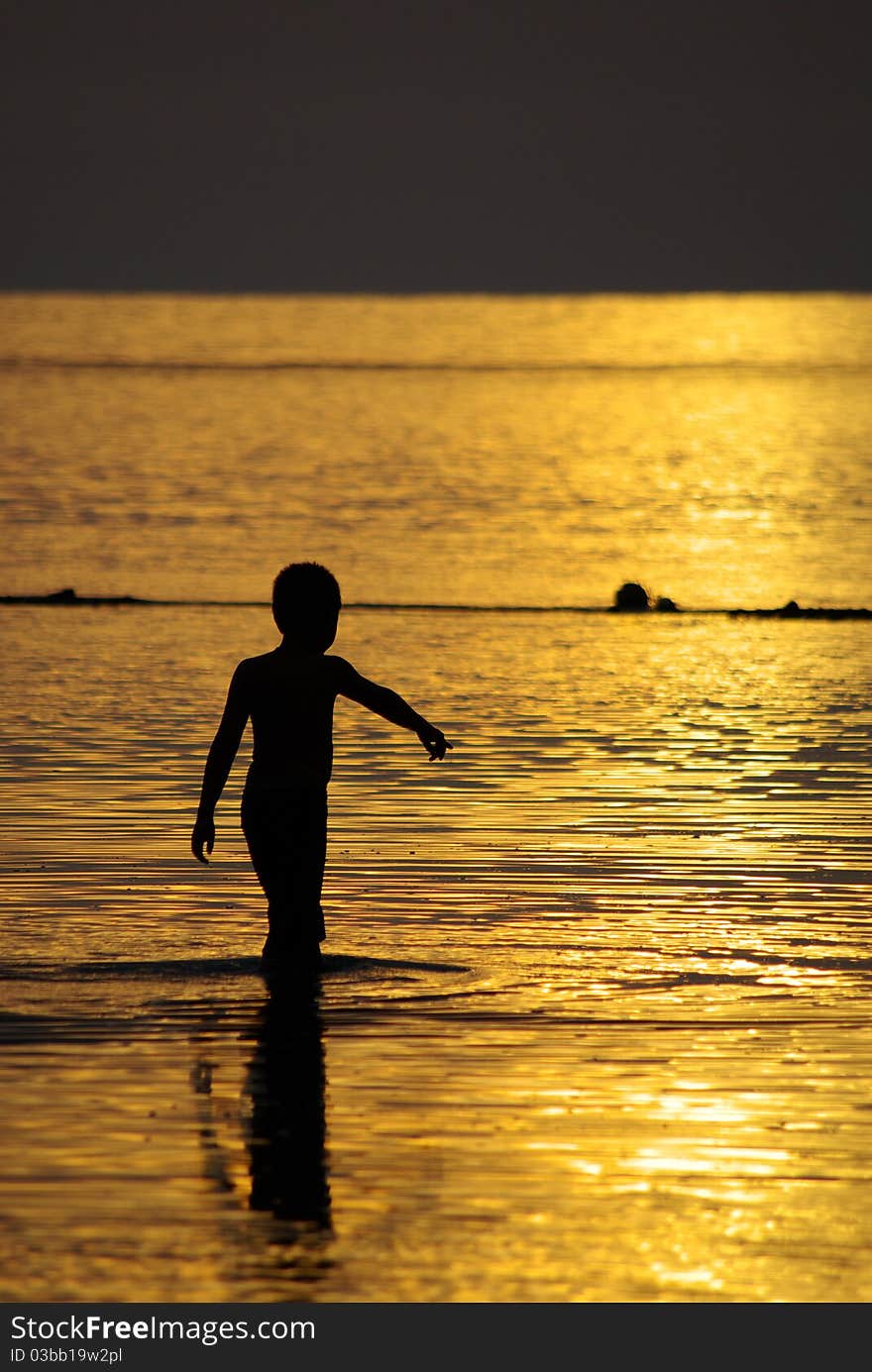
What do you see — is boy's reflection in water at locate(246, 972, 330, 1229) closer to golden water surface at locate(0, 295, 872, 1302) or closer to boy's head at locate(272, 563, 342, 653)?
golden water surface at locate(0, 295, 872, 1302)

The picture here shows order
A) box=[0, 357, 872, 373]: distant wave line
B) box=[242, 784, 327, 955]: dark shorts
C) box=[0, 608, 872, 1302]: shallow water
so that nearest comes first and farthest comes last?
box=[0, 608, 872, 1302]: shallow water → box=[242, 784, 327, 955]: dark shorts → box=[0, 357, 872, 373]: distant wave line

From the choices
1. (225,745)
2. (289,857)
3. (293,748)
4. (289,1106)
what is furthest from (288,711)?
(289,1106)

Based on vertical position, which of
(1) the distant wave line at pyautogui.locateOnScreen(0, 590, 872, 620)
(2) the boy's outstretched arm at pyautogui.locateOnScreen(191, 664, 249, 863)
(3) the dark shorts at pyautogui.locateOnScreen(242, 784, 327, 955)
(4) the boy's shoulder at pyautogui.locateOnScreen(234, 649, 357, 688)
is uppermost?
(1) the distant wave line at pyautogui.locateOnScreen(0, 590, 872, 620)

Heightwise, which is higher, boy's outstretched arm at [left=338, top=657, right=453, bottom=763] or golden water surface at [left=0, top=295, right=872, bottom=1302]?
boy's outstretched arm at [left=338, top=657, right=453, bottom=763]

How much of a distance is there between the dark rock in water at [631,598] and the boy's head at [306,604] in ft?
64.5

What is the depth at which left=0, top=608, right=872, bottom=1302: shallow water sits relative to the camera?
7.68 meters

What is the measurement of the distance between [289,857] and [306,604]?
3.16 ft

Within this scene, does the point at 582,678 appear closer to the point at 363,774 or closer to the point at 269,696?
the point at 363,774

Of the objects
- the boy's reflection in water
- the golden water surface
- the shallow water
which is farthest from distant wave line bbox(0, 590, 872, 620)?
the boy's reflection in water

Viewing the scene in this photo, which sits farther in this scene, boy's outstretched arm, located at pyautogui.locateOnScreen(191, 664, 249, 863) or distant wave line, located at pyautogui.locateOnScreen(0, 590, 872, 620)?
distant wave line, located at pyautogui.locateOnScreen(0, 590, 872, 620)

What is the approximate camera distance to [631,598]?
3088 cm

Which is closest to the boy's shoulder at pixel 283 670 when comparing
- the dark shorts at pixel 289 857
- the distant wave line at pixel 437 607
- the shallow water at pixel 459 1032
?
the dark shorts at pixel 289 857

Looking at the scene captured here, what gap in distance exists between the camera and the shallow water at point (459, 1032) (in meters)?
7.68

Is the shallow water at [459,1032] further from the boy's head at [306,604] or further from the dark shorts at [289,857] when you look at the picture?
the boy's head at [306,604]
